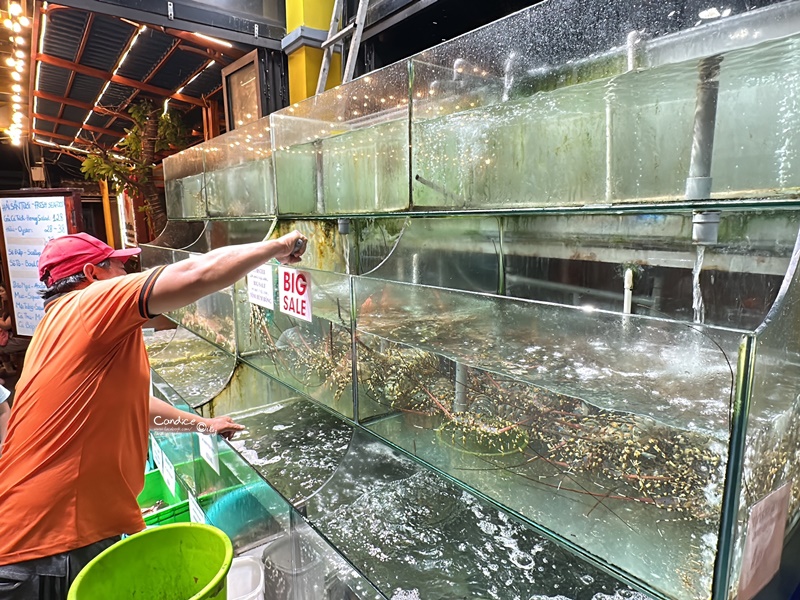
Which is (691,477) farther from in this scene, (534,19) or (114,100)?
(114,100)

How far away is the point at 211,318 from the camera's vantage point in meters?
2.93

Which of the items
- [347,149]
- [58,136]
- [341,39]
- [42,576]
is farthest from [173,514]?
[58,136]

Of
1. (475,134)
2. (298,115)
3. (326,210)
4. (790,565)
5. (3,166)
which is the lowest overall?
(790,565)

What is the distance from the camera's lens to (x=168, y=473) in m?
2.55

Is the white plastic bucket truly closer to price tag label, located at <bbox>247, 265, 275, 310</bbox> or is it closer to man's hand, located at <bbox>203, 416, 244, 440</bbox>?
man's hand, located at <bbox>203, 416, 244, 440</bbox>

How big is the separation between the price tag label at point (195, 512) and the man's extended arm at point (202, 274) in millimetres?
1267

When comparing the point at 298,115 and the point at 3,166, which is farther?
the point at 3,166

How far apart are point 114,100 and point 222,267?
559 cm

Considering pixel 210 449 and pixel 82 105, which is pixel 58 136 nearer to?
pixel 82 105

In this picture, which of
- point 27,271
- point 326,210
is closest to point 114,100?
point 27,271

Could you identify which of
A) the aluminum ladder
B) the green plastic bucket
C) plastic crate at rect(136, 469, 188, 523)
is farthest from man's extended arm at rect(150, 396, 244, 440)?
the aluminum ladder

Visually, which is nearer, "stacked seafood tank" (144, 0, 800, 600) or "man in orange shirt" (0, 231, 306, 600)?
"stacked seafood tank" (144, 0, 800, 600)

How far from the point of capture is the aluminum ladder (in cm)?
248

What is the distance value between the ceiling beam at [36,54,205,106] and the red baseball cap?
3637 millimetres
